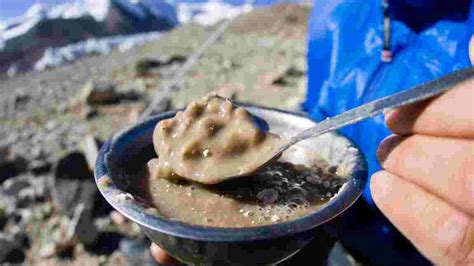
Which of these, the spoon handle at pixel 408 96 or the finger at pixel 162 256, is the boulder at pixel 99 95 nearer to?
the finger at pixel 162 256

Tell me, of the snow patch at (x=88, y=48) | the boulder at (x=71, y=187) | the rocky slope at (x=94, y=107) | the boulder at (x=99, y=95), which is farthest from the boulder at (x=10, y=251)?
the snow patch at (x=88, y=48)

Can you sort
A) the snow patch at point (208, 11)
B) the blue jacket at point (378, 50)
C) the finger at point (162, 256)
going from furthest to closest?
the snow patch at point (208, 11) < the blue jacket at point (378, 50) < the finger at point (162, 256)

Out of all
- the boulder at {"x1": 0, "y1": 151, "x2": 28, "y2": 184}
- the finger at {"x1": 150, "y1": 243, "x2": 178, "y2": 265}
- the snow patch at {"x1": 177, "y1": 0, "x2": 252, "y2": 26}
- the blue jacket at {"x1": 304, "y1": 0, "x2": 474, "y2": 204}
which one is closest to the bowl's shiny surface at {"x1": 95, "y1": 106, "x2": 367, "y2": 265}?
the finger at {"x1": 150, "y1": 243, "x2": 178, "y2": 265}

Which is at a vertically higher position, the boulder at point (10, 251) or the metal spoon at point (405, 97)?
the metal spoon at point (405, 97)

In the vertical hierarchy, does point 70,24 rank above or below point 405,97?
below

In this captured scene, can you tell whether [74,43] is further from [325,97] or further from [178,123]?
[178,123]

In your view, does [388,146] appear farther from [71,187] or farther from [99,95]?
[99,95]

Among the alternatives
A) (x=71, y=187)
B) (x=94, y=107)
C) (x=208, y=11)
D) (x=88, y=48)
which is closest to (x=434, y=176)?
(x=71, y=187)
